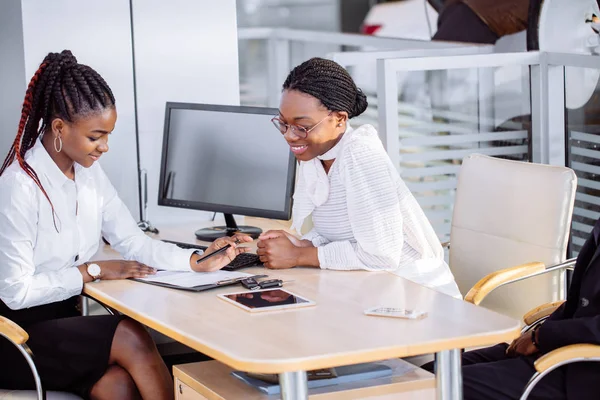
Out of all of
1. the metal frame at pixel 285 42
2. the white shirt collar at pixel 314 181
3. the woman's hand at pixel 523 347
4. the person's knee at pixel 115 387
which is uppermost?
the metal frame at pixel 285 42

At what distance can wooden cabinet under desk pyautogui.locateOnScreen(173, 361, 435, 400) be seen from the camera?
2.24 meters

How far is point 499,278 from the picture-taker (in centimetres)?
291

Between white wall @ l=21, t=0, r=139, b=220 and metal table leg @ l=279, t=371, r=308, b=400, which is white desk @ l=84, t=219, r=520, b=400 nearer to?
metal table leg @ l=279, t=371, r=308, b=400

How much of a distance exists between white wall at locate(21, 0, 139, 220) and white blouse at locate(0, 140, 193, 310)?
2.30 feet

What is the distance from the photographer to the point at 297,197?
3.01m

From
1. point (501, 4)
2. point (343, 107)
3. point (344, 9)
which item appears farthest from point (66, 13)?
point (344, 9)

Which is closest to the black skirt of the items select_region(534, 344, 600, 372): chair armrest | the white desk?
the white desk

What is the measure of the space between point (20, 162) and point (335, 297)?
954 millimetres

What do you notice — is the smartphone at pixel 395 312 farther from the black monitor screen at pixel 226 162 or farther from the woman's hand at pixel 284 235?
the black monitor screen at pixel 226 162

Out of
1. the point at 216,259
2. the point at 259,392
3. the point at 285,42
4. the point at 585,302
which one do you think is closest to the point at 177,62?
the point at 216,259

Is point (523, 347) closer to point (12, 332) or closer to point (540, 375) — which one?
point (540, 375)

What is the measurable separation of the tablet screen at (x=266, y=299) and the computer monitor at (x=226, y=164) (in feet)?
2.67

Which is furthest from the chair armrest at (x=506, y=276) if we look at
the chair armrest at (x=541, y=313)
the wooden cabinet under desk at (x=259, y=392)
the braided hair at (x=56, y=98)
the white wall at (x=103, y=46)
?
the white wall at (x=103, y=46)

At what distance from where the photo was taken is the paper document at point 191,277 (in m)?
2.70
